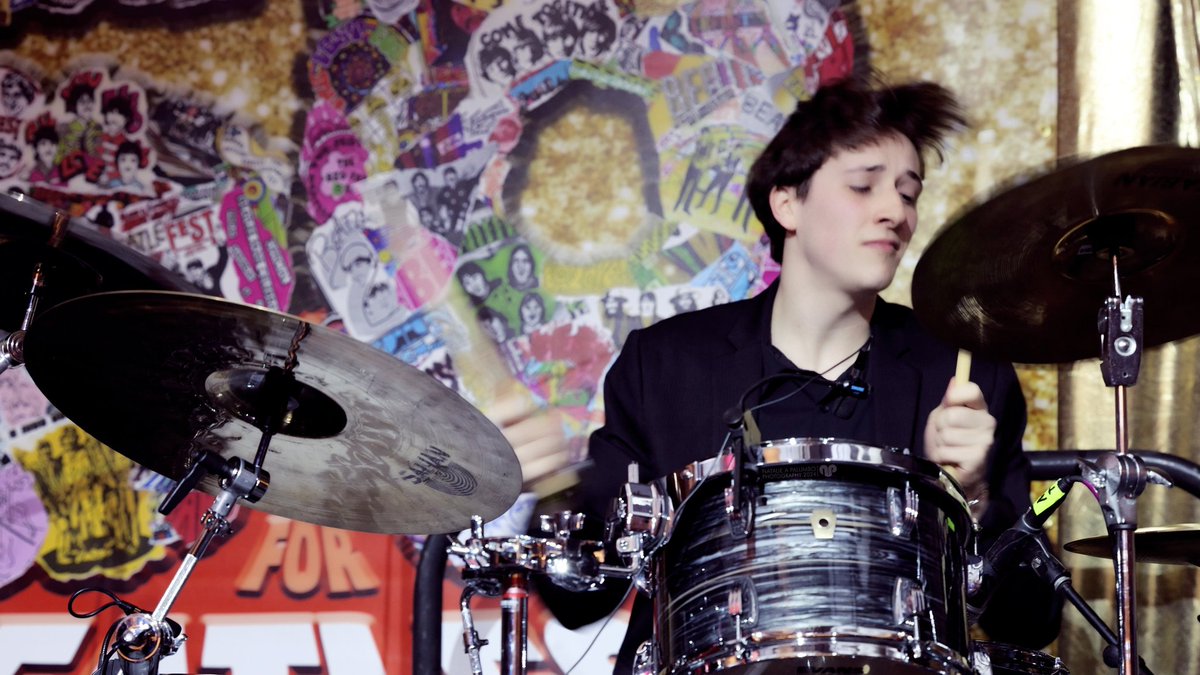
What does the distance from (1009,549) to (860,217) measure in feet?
2.94

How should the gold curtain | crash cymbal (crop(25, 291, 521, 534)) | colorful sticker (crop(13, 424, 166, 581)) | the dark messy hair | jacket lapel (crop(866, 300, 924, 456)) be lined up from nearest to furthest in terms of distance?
crash cymbal (crop(25, 291, 521, 534)) < jacket lapel (crop(866, 300, 924, 456)) < the dark messy hair < the gold curtain < colorful sticker (crop(13, 424, 166, 581))

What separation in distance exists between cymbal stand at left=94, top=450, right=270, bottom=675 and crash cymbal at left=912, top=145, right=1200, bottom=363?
1108 mm

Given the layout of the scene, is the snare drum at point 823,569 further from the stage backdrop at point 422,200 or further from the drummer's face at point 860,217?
the stage backdrop at point 422,200

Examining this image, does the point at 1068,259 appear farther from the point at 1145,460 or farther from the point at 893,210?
the point at 1145,460

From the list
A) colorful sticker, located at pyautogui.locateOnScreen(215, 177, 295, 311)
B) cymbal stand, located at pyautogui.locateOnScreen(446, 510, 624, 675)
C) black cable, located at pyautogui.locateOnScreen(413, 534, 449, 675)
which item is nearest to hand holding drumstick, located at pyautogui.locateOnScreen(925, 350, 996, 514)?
cymbal stand, located at pyautogui.locateOnScreen(446, 510, 624, 675)

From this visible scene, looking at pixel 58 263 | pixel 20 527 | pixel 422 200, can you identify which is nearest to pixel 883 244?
pixel 422 200

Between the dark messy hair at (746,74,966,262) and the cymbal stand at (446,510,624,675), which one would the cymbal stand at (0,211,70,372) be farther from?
the dark messy hair at (746,74,966,262)

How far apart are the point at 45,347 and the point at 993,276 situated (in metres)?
1.47

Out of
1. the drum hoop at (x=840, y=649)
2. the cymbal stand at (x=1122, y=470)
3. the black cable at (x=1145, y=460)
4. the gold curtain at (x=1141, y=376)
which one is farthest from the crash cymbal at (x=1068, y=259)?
the gold curtain at (x=1141, y=376)

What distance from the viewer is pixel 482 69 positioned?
3.48 meters

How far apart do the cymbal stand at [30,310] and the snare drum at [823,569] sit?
111 cm

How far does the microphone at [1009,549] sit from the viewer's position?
1.80 m

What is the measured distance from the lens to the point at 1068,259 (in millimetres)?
1939

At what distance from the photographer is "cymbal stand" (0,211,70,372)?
2057 mm
